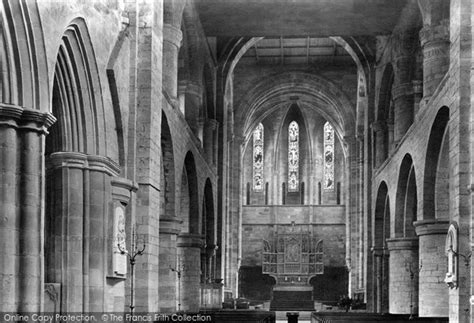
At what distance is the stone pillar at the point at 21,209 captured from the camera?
11367mm

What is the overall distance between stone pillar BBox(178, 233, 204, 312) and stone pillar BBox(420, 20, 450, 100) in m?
9.59

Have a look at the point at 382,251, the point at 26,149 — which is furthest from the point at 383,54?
the point at 26,149

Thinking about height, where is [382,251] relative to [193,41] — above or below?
below

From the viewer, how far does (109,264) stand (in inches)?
626

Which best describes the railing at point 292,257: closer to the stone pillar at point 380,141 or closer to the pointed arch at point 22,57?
the stone pillar at point 380,141

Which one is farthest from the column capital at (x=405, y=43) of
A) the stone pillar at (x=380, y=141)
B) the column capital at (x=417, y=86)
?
the stone pillar at (x=380, y=141)

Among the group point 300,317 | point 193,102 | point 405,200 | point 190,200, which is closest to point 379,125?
point 405,200

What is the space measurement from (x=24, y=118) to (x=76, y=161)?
3.35 m

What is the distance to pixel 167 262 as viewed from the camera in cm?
2294

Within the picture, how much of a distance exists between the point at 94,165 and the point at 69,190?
2.40ft

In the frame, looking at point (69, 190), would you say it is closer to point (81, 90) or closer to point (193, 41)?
point (81, 90)

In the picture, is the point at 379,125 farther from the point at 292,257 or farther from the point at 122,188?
the point at 122,188

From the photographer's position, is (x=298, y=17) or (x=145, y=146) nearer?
(x=145, y=146)

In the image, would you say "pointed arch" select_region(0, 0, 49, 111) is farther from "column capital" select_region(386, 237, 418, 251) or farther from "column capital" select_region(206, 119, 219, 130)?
"column capital" select_region(206, 119, 219, 130)
